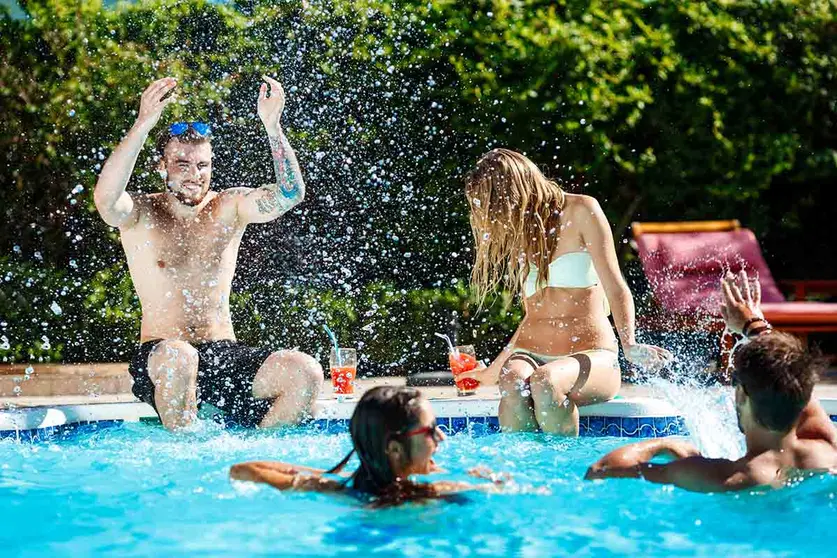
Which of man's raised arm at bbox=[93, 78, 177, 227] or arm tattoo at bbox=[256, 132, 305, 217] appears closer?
man's raised arm at bbox=[93, 78, 177, 227]

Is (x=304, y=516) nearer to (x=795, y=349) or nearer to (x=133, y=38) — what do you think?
(x=795, y=349)

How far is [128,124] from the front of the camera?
26.3 ft

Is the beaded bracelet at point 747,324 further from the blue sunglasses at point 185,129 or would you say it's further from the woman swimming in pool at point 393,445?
the blue sunglasses at point 185,129

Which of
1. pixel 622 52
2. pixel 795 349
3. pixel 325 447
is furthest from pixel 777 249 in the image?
pixel 795 349

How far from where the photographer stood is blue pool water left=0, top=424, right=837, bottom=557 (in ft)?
10.9

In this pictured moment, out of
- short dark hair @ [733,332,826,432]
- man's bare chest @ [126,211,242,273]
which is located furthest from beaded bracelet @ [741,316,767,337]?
man's bare chest @ [126,211,242,273]

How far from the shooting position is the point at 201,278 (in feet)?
16.7

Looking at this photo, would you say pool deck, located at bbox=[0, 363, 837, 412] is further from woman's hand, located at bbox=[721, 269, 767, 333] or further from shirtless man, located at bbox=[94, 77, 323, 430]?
woman's hand, located at bbox=[721, 269, 767, 333]

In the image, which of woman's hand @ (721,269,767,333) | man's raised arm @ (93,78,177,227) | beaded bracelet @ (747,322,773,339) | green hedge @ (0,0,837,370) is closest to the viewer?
beaded bracelet @ (747,322,773,339)

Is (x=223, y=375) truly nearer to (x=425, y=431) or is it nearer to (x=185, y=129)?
(x=185, y=129)

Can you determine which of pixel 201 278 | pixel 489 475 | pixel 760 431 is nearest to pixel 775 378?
pixel 760 431

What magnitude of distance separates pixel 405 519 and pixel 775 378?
3.76 ft

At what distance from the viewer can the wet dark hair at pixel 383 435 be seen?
128 inches

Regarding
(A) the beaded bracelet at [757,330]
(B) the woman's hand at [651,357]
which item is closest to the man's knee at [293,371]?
(B) the woman's hand at [651,357]
